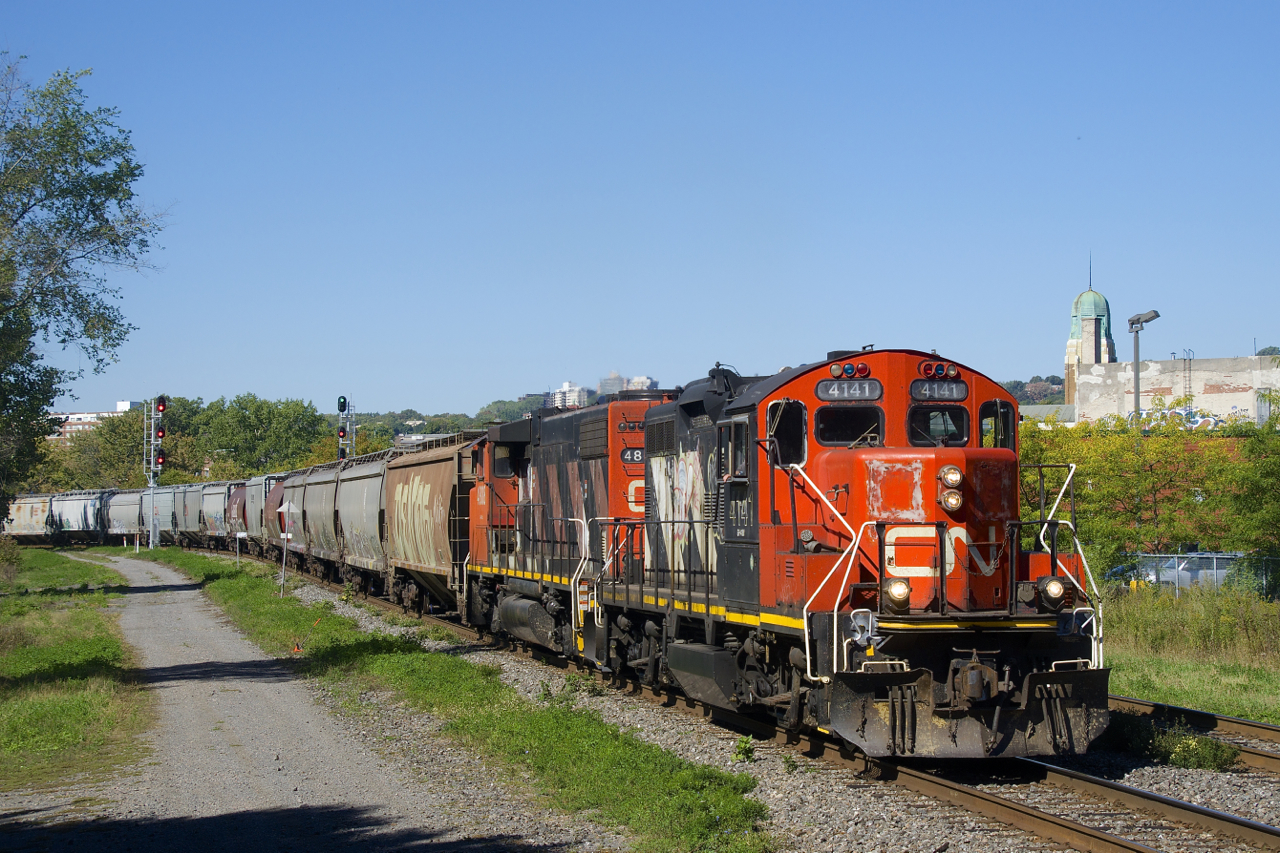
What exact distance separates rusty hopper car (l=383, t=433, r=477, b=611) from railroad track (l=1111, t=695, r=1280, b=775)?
12232 millimetres

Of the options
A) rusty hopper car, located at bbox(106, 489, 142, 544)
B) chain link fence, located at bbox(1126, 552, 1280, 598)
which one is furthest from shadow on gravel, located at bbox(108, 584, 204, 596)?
chain link fence, located at bbox(1126, 552, 1280, 598)

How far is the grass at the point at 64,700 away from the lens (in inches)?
429

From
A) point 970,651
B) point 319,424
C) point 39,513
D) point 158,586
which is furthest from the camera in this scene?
point 319,424

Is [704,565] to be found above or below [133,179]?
below

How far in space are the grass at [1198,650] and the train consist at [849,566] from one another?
4.37 meters

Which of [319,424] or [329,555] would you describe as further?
[319,424]

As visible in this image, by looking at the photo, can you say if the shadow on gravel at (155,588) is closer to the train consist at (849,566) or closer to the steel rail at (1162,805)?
the train consist at (849,566)

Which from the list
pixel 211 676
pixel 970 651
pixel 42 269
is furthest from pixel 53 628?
pixel 970 651

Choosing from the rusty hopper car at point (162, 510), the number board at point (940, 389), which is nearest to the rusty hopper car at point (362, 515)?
the number board at point (940, 389)

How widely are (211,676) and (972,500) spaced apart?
1237 centimetres

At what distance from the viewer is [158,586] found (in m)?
35.2

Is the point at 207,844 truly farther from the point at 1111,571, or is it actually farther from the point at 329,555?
the point at 329,555

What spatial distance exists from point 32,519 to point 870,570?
250 feet

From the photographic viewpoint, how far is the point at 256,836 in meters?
8.06
